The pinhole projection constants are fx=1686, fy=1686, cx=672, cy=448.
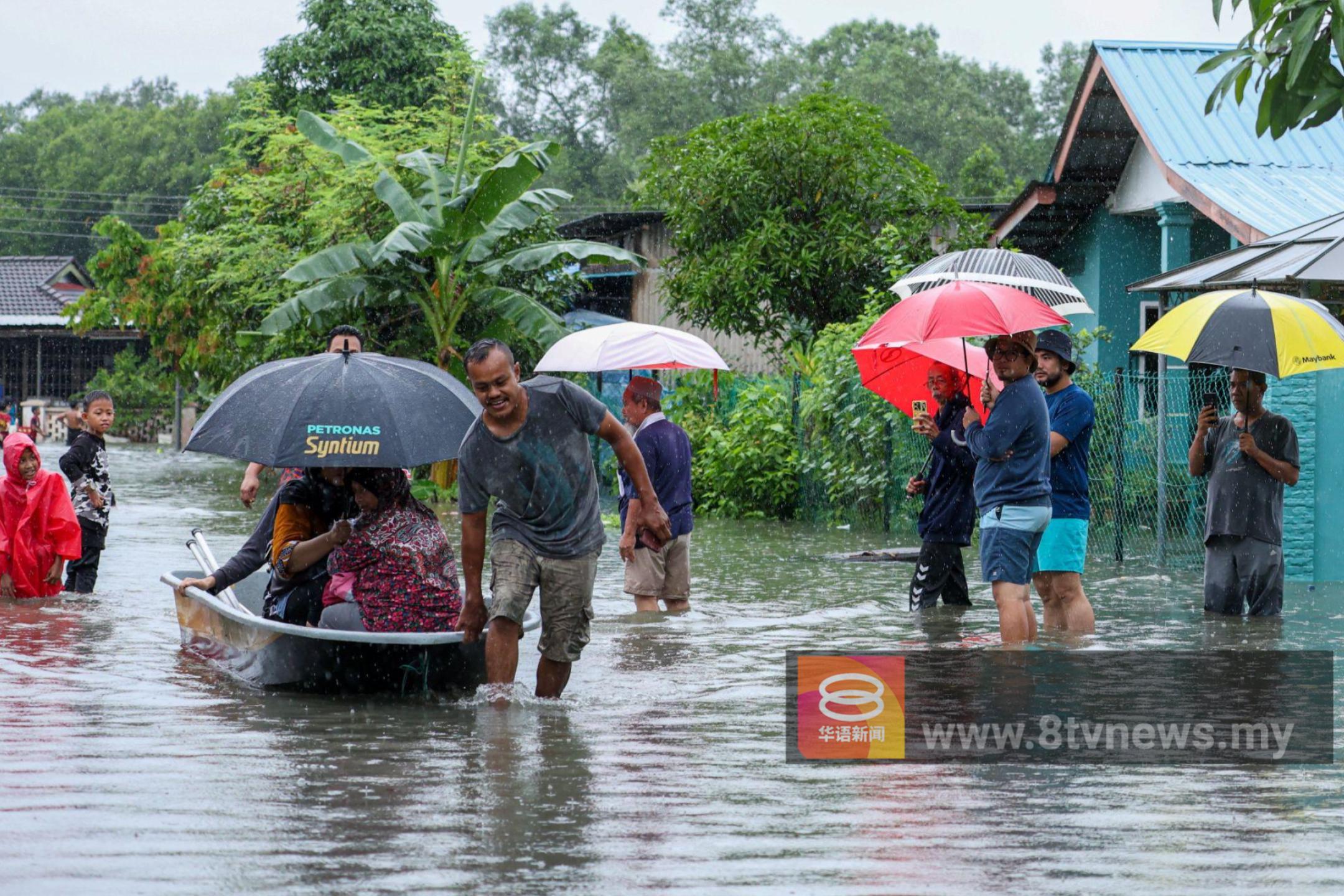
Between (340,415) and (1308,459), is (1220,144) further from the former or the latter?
(340,415)

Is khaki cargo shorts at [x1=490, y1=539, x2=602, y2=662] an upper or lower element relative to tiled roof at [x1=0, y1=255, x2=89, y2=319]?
lower

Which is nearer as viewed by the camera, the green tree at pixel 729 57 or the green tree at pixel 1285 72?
the green tree at pixel 1285 72

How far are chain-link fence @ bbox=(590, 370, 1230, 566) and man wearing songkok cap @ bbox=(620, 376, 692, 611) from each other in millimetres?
5289

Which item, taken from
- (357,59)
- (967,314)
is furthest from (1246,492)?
(357,59)

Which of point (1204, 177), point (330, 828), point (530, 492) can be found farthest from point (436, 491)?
point (330, 828)

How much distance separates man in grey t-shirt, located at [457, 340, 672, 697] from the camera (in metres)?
7.68

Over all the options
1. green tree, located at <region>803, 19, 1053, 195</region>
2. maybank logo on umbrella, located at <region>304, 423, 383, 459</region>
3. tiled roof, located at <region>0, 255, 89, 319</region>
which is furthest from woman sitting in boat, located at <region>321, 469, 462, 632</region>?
green tree, located at <region>803, 19, 1053, 195</region>

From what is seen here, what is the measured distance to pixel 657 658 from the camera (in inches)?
389

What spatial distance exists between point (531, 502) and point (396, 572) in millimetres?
868

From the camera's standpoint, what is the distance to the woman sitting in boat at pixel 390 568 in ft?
26.7

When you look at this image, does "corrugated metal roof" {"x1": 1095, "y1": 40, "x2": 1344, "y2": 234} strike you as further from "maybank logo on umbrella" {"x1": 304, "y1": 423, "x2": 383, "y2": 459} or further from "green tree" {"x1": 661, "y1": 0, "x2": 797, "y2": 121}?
"green tree" {"x1": 661, "y1": 0, "x2": 797, "y2": 121}

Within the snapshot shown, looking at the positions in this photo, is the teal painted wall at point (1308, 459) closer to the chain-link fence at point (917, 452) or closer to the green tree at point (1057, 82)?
the chain-link fence at point (917, 452)

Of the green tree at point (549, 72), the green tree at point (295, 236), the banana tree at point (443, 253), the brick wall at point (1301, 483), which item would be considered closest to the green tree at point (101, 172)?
the green tree at point (549, 72)

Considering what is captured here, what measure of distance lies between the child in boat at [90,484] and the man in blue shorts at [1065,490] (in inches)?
271
